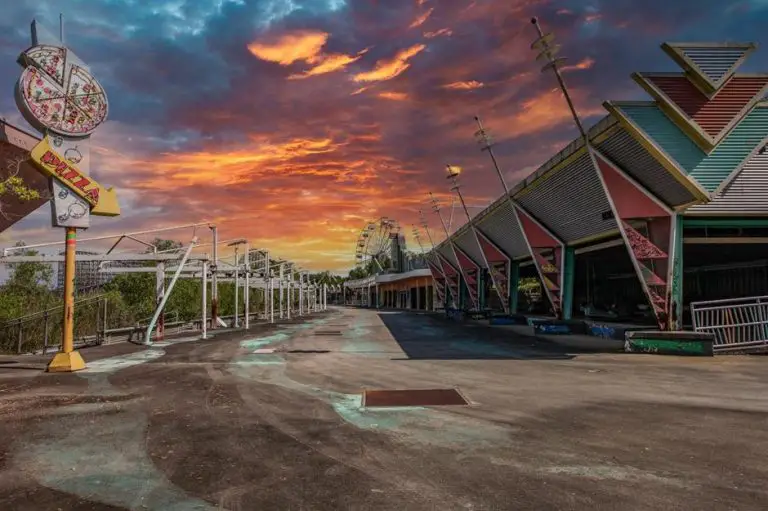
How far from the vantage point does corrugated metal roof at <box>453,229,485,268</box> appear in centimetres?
4419

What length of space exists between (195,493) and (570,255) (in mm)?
27707

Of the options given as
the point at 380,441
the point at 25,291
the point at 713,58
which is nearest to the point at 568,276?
the point at 713,58

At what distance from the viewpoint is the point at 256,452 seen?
6.21 meters

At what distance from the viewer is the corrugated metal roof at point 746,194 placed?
18.5 metres

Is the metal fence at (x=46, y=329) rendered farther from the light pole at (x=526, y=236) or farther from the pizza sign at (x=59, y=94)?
the light pole at (x=526, y=236)

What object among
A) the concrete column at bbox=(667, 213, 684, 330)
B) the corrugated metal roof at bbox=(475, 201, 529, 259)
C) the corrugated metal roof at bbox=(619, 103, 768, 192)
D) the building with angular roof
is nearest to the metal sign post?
the building with angular roof

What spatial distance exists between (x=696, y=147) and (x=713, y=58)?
10.2 ft

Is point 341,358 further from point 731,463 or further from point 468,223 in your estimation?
point 468,223

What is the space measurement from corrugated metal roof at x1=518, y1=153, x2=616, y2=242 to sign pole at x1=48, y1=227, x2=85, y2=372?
1929 centimetres

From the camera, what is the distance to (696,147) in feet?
58.4

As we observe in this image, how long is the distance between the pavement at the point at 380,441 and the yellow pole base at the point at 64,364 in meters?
0.51

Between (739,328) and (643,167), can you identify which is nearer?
(739,328)

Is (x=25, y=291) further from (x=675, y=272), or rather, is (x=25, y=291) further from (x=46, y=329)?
(x=675, y=272)

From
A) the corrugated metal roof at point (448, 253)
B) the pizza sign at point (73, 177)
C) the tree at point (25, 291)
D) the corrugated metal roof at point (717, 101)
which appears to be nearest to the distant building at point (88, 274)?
the tree at point (25, 291)
